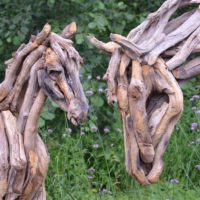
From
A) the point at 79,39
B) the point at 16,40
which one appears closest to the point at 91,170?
the point at 79,39

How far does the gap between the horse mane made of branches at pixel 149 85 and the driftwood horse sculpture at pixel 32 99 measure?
0.09m

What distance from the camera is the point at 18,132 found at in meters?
2.26

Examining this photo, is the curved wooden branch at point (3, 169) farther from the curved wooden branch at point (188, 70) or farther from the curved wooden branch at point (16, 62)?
the curved wooden branch at point (188, 70)

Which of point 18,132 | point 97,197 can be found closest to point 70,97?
point 18,132

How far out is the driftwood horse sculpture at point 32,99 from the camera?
6.97 feet

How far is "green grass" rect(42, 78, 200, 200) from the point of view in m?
3.54

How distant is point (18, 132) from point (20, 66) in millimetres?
176

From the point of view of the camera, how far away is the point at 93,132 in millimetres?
3914

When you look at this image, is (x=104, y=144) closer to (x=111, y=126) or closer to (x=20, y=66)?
(x=111, y=126)

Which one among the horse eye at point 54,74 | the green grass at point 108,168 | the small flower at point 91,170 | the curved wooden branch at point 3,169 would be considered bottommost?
the green grass at point 108,168

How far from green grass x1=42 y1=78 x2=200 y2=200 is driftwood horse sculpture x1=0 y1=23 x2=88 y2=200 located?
109cm

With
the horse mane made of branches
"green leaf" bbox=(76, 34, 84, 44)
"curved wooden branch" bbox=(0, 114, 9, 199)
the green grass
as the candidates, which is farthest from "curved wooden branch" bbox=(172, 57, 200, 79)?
"green leaf" bbox=(76, 34, 84, 44)

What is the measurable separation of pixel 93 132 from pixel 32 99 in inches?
66.9

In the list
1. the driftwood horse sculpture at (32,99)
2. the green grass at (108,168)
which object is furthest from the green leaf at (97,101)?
the driftwood horse sculpture at (32,99)
